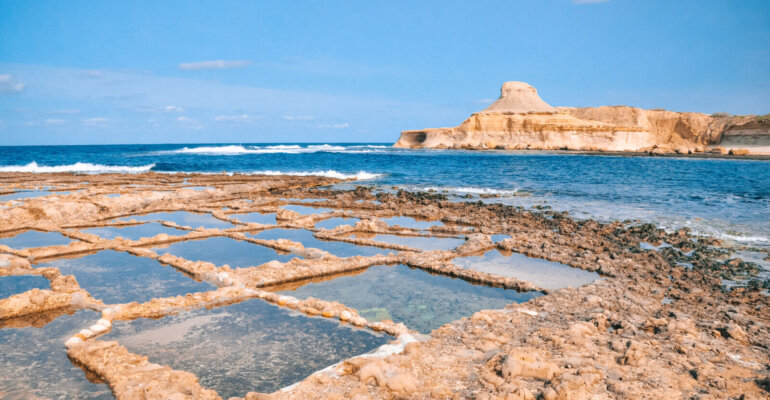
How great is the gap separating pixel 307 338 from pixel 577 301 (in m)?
3.83

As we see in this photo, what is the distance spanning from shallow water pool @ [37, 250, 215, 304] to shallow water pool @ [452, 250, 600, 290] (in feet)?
15.9

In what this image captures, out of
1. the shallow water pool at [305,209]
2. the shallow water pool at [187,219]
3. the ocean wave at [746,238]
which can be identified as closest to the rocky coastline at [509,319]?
the shallow water pool at [187,219]

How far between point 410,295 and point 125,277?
4.59 meters

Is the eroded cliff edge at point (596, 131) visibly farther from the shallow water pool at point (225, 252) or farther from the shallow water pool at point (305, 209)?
the shallow water pool at point (225, 252)

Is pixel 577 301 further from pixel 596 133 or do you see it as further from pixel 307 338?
pixel 596 133

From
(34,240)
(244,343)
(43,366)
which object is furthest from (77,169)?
(244,343)

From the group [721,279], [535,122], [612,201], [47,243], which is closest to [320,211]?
[47,243]

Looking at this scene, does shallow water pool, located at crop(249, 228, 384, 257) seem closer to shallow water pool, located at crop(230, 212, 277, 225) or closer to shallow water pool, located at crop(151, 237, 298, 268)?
shallow water pool, located at crop(151, 237, 298, 268)

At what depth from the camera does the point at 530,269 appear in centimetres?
817

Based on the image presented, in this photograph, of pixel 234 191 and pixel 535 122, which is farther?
→ pixel 535 122

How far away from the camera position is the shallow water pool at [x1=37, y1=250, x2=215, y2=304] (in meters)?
6.31

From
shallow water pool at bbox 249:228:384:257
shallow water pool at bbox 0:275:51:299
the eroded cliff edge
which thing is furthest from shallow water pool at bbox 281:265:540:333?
the eroded cliff edge

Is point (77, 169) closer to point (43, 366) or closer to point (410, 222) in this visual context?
point (410, 222)

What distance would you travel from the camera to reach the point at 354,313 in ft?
18.1
